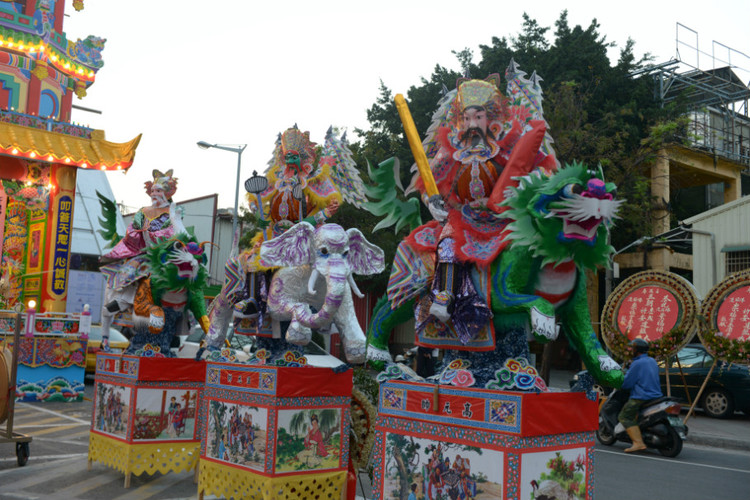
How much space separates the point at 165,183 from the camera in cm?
743

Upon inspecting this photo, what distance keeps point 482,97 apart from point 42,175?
11.5 m

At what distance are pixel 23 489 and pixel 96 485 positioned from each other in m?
0.60

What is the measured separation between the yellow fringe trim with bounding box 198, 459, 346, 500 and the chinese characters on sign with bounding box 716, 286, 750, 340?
20.7 ft

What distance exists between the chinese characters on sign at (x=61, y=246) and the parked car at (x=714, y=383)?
35.0 feet

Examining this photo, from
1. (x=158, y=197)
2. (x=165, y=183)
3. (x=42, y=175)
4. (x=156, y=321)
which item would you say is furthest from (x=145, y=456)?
(x=42, y=175)

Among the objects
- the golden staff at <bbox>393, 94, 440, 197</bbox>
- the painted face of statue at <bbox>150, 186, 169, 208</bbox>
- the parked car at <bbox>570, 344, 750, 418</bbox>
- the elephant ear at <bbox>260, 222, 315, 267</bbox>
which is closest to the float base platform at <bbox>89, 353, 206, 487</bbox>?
the painted face of statue at <bbox>150, 186, 169, 208</bbox>

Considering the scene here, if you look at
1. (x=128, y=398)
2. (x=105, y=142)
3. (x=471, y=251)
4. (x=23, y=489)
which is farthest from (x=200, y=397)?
(x=105, y=142)

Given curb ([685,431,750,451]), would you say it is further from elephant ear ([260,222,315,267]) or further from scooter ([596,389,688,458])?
elephant ear ([260,222,315,267])

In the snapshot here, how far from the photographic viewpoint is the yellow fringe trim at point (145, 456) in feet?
21.8

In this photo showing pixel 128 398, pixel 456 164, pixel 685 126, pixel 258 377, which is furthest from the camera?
pixel 685 126

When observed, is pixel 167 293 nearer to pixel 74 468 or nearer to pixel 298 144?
pixel 74 468

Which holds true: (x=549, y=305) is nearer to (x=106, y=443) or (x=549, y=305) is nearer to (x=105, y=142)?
(x=106, y=443)

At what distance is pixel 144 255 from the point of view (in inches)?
286

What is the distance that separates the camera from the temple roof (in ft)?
42.2
